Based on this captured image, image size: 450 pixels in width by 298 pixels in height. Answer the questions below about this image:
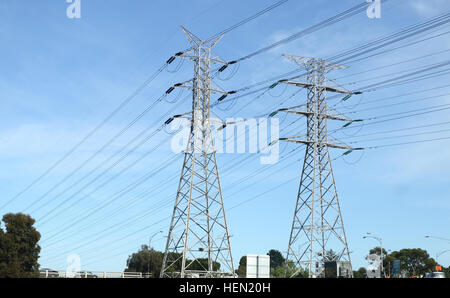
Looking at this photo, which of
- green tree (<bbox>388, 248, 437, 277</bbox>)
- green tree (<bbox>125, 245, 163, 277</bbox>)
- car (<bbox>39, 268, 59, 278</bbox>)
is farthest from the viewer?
green tree (<bbox>388, 248, 437, 277</bbox>)

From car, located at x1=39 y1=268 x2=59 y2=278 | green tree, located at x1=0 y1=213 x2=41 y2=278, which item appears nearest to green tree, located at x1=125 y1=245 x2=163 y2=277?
green tree, located at x1=0 y1=213 x2=41 y2=278

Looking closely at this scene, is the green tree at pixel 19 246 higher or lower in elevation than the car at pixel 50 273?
higher

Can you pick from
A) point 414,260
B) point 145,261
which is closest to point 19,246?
point 145,261

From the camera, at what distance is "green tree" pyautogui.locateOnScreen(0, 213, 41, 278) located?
87.2 meters

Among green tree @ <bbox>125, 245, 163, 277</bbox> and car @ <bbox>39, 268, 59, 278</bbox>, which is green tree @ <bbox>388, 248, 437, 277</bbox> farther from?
car @ <bbox>39, 268, 59, 278</bbox>

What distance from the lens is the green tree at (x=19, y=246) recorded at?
87169 mm

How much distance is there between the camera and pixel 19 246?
8956 cm

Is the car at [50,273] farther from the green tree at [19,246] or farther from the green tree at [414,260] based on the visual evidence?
the green tree at [414,260]

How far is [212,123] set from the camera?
51.2 metres

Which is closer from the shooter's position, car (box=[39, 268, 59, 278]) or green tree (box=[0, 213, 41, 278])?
car (box=[39, 268, 59, 278])

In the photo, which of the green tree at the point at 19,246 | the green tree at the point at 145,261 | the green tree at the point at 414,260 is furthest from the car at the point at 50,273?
the green tree at the point at 414,260
